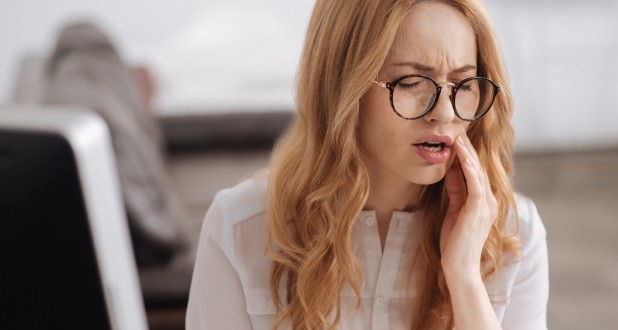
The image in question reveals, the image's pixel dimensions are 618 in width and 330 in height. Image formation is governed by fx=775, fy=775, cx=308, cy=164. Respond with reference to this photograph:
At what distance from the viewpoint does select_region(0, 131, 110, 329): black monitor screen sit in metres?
0.41

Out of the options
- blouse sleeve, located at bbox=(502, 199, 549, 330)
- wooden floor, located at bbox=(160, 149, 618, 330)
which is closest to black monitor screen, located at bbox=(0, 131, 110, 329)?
blouse sleeve, located at bbox=(502, 199, 549, 330)

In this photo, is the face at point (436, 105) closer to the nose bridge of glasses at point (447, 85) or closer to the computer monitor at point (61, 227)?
the nose bridge of glasses at point (447, 85)

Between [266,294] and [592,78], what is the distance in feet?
10.8

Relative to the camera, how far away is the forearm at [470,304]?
980mm

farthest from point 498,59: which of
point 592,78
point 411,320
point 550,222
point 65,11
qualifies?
point 65,11

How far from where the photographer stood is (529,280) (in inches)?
41.8

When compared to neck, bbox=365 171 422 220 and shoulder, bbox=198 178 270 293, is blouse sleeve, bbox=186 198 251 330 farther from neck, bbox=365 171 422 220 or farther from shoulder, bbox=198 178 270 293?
neck, bbox=365 171 422 220

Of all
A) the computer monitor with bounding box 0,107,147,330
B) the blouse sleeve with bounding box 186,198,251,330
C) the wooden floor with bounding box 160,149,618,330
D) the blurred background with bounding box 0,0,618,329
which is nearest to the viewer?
the computer monitor with bounding box 0,107,147,330

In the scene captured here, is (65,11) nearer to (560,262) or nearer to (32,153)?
(560,262)

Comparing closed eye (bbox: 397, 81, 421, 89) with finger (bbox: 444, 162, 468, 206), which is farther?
finger (bbox: 444, 162, 468, 206)

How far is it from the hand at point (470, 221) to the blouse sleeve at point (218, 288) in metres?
0.28

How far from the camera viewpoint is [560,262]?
2.82 meters

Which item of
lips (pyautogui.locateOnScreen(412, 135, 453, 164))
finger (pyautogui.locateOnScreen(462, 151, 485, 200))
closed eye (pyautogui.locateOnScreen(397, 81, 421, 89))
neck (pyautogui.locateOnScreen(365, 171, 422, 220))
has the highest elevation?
closed eye (pyautogui.locateOnScreen(397, 81, 421, 89))

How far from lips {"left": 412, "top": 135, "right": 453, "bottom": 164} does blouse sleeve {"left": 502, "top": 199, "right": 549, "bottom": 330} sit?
18cm
